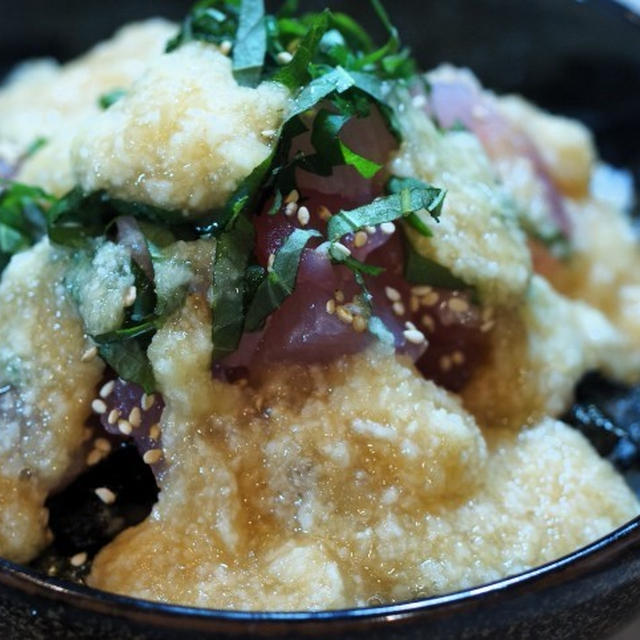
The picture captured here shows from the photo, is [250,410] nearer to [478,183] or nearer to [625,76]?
[478,183]

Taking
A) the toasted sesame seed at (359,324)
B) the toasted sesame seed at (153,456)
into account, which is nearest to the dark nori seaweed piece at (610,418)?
the toasted sesame seed at (359,324)

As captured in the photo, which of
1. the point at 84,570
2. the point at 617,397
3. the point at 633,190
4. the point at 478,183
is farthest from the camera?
the point at 633,190

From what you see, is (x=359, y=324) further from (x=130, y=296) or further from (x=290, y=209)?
(x=130, y=296)

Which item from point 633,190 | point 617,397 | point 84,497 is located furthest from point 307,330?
point 633,190

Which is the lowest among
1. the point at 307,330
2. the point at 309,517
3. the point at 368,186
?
the point at 309,517

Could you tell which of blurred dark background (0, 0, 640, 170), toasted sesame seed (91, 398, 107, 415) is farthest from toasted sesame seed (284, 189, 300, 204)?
blurred dark background (0, 0, 640, 170)
